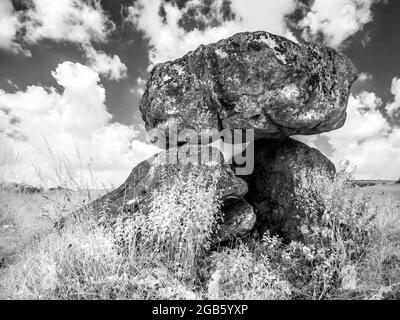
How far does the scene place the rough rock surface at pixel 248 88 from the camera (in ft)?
20.5

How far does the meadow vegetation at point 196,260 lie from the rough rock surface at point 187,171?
213 mm

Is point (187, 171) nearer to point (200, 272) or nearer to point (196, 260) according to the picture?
point (196, 260)

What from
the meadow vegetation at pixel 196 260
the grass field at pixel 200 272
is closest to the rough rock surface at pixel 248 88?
the meadow vegetation at pixel 196 260

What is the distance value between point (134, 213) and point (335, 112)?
4.35 metres

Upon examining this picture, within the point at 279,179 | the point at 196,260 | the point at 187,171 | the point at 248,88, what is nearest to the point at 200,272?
the point at 196,260

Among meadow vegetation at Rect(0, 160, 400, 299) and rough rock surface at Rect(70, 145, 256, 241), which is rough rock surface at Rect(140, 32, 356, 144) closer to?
rough rock surface at Rect(70, 145, 256, 241)

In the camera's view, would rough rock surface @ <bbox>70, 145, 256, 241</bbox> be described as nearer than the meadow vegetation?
No

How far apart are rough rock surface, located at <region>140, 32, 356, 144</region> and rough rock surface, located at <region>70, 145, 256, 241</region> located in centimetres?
66

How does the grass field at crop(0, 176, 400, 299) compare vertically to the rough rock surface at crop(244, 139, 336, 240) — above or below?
below

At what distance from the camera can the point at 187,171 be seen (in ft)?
19.4

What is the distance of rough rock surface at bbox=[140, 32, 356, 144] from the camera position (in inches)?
246

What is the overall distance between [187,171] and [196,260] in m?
1.48

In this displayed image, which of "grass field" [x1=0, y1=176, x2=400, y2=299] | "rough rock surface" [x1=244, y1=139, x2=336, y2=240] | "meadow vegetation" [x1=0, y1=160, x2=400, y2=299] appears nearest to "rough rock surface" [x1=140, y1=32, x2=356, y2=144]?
"rough rock surface" [x1=244, y1=139, x2=336, y2=240]
